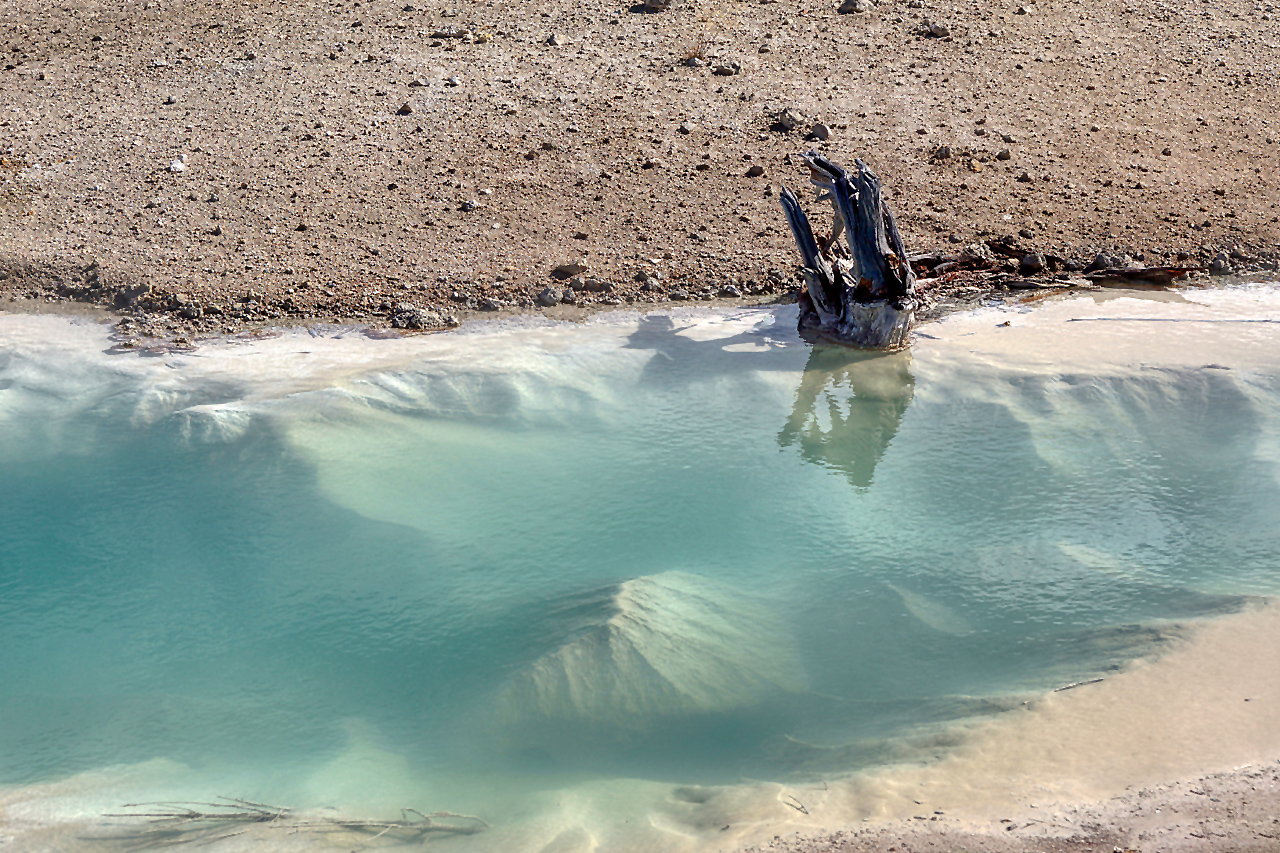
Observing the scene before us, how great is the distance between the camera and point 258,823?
16.5ft

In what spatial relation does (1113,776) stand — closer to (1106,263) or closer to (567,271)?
(567,271)

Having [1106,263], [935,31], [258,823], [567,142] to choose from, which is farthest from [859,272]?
[935,31]

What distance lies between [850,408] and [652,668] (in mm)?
3970

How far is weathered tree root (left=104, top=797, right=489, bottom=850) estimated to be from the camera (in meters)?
4.91

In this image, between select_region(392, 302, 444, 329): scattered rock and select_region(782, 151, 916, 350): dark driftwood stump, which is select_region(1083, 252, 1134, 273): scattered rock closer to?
select_region(782, 151, 916, 350): dark driftwood stump

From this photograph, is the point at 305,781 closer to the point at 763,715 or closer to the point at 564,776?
the point at 564,776

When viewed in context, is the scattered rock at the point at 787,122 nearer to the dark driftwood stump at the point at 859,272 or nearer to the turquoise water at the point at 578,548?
the dark driftwood stump at the point at 859,272

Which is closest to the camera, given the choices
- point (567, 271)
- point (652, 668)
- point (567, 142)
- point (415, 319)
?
point (652, 668)

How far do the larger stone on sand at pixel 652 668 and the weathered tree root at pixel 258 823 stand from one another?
86 centimetres

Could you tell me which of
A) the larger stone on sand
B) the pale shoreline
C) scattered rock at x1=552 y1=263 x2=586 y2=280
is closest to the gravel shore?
scattered rock at x1=552 y1=263 x2=586 y2=280

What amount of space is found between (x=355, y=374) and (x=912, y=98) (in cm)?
913

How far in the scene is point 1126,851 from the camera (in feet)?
14.6

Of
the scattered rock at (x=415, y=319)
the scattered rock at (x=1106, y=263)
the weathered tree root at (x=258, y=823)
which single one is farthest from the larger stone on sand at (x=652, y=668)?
the scattered rock at (x=1106, y=263)

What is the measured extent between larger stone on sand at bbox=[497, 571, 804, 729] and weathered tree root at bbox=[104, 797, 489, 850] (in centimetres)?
86
